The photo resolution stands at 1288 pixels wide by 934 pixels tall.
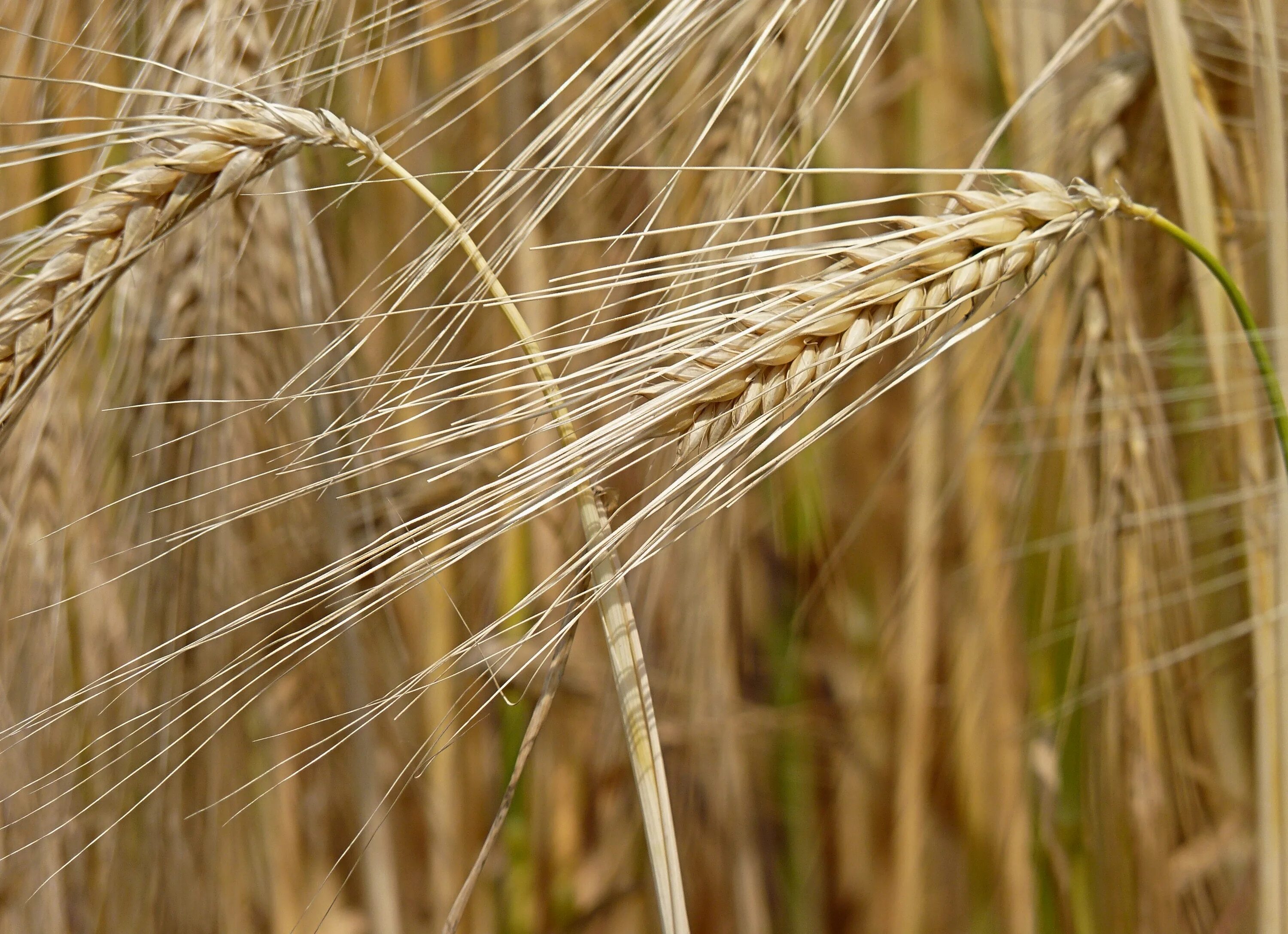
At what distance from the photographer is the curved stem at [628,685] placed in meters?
0.36

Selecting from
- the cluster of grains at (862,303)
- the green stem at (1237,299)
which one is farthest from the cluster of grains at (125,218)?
the green stem at (1237,299)

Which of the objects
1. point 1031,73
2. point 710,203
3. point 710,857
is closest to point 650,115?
point 710,203

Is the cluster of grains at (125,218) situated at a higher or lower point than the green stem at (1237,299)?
higher

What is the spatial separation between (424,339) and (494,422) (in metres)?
0.61

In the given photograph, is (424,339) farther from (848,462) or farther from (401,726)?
(848,462)

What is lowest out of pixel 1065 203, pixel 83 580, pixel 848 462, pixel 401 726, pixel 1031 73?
pixel 401 726

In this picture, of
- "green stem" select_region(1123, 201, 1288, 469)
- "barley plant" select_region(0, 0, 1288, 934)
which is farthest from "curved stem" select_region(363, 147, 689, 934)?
"green stem" select_region(1123, 201, 1288, 469)

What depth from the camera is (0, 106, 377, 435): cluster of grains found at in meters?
0.38

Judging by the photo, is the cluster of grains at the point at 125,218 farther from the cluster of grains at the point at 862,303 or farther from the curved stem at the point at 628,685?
the cluster of grains at the point at 862,303

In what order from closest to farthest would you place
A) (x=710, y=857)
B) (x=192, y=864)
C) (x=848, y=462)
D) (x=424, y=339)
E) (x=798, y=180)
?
Result: (x=798, y=180) < (x=192, y=864) < (x=424, y=339) < (x=710, y=857) < (x=848, y=462)

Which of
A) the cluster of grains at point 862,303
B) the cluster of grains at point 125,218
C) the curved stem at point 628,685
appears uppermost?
the cluster of grains at point 125,218

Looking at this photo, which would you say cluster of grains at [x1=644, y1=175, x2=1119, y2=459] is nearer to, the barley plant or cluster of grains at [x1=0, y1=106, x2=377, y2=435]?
the barley plant

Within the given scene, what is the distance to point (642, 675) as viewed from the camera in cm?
37

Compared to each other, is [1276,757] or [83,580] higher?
[83,580]
